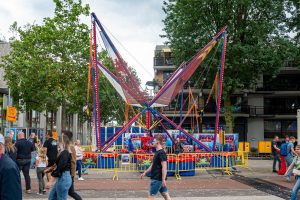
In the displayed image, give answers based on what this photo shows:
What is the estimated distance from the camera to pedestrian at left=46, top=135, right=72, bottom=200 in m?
7.78

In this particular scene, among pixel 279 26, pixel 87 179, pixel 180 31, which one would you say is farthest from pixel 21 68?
pixel 279 26

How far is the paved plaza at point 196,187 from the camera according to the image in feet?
42.0

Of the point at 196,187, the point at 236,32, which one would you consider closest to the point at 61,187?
the point at 196,187

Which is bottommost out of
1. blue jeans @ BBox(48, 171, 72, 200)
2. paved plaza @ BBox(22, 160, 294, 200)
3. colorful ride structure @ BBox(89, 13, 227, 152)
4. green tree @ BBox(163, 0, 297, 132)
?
paved plaza @ BBox(22, 160, 294, 200)

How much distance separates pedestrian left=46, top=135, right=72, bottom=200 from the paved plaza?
4.68 metres

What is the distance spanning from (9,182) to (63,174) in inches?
168

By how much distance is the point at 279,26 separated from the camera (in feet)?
119

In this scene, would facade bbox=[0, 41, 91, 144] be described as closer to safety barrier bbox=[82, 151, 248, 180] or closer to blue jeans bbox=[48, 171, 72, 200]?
safety barrier bbox=[82, 151, 248, 180]

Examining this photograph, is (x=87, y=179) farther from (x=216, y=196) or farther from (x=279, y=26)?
(x=279, y=26)

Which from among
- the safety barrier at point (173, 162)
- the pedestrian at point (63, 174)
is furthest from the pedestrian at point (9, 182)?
the safety barrier at point (173, 162)

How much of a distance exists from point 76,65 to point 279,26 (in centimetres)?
1676

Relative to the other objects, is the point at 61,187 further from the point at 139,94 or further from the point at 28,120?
the point at 28,120

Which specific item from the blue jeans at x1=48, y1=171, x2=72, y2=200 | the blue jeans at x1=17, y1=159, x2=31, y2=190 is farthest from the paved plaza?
the blue jeans at x1=48, y1=171, x2=72, y2=200

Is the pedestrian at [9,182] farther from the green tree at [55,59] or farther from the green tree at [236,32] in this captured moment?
the green tree at [236,32]
